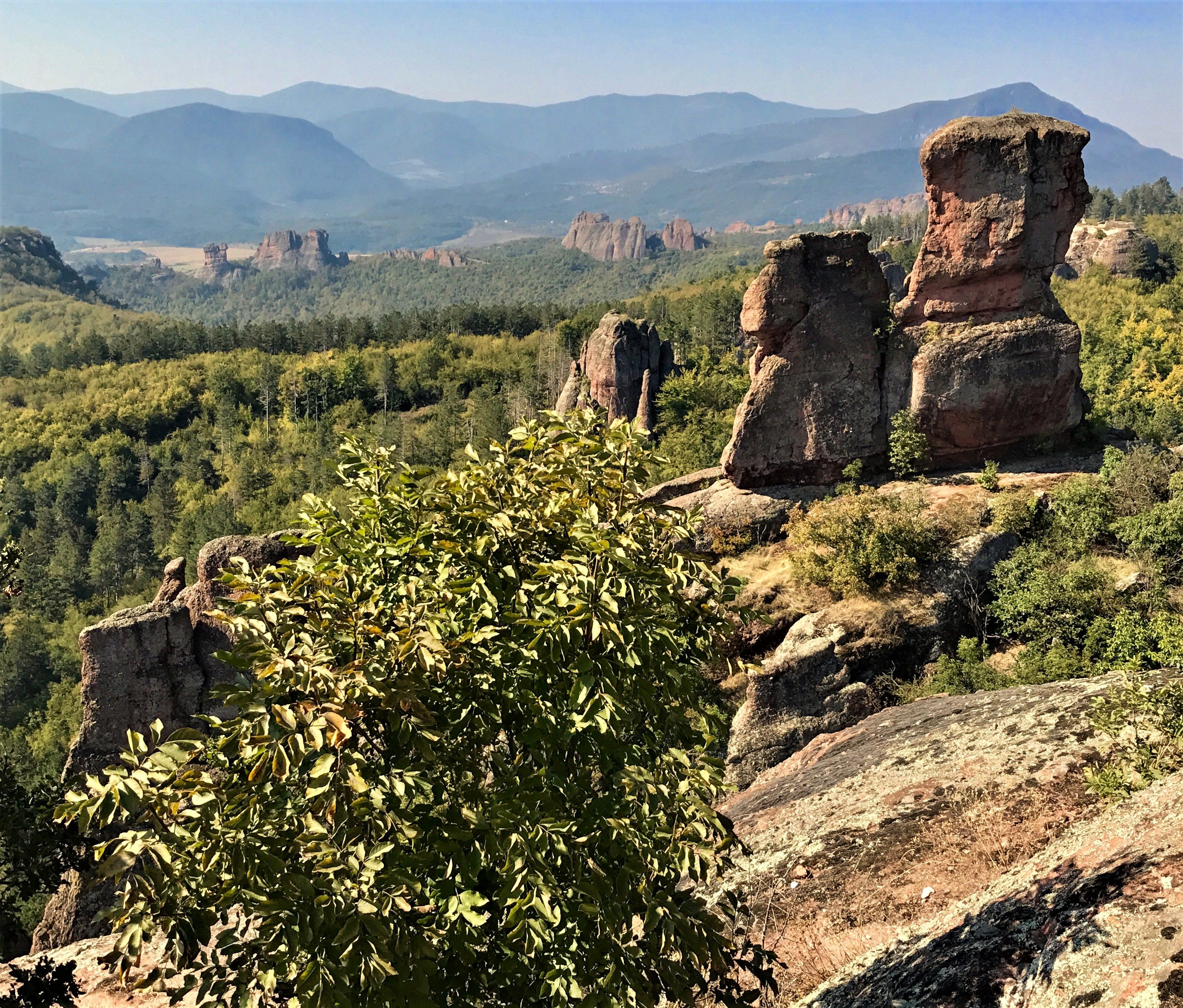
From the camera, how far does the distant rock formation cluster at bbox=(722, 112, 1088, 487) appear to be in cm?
2506

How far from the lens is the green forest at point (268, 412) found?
54.1 meters

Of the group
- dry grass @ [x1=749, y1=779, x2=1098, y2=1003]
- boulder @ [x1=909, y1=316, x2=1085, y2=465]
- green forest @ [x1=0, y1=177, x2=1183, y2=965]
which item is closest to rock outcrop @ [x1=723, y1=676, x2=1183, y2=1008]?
dry grass @ [x1=749, y1=779, x2=1098, y2=1003]

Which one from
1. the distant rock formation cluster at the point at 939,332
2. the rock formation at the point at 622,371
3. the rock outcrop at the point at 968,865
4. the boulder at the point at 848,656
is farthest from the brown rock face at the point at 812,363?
the rock formation at the point at 622,371

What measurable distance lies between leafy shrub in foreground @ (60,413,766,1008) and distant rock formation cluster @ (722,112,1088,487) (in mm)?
21362

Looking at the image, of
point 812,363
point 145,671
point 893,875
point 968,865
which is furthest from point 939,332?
point 145,671

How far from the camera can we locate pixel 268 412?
94.7m

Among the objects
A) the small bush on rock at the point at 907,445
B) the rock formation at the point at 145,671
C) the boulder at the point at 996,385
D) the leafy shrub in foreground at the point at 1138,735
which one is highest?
the boulder at the point at 996,385

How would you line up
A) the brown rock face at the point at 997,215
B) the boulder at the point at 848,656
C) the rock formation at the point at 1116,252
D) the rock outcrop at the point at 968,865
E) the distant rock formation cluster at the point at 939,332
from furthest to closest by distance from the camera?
the rock formation at the point at 1116,252, the distant rock formation cluster at the point at 939,332, the brown rock face at the point at 997,215, the boulder at the point at 848,656, the rock outcrop at the point at 968,865

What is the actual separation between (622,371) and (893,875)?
54793mm

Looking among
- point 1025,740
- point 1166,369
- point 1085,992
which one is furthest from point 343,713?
point 1166,369

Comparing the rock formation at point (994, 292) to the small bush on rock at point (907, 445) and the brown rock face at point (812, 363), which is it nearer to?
the small bush on rock at point (907, 445)

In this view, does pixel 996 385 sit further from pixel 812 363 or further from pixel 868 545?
pixel 868 545

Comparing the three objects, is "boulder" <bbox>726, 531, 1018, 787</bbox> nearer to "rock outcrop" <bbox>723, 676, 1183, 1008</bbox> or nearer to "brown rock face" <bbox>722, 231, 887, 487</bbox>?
"rock outcrop" <bbox>723, 676, 1183, 1008</bbox>

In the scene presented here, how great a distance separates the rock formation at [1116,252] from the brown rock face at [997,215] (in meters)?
69.0
